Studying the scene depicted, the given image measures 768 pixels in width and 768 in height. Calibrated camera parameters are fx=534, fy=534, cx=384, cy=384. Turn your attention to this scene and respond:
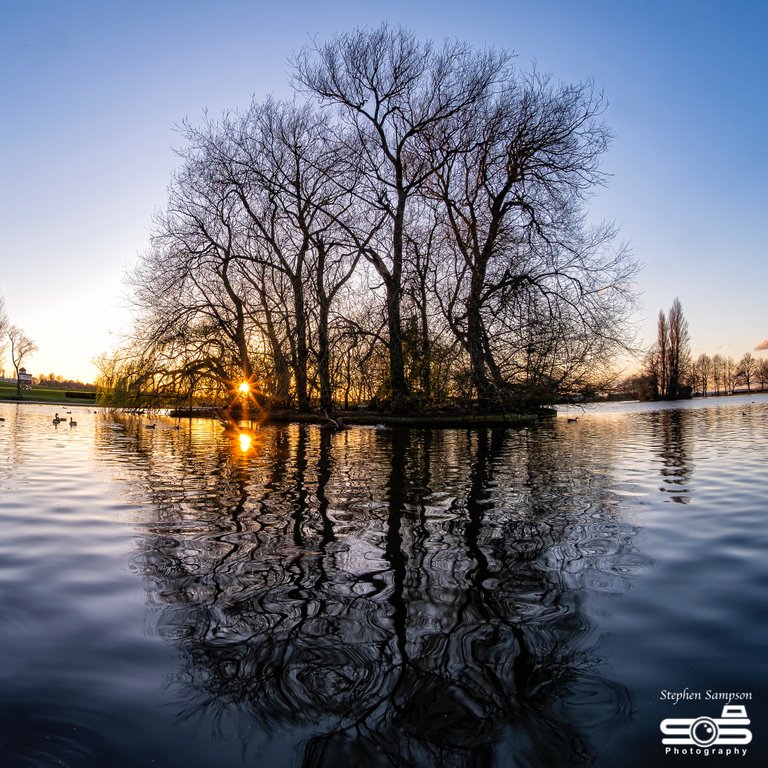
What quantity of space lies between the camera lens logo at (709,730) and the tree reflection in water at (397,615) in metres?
0.20

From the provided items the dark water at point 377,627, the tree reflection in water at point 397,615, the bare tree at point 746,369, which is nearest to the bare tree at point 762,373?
the bare tree at point 746,369

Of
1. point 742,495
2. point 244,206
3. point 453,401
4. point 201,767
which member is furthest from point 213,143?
point 201,767

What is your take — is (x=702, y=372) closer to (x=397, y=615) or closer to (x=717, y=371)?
(x=717, y=371)

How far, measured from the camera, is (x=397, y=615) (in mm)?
3293

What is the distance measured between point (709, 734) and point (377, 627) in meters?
1.66

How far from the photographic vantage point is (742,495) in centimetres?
684

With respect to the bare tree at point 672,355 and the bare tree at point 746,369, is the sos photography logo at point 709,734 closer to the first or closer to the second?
the bare tree at point 672,355

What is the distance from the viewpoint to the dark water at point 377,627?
2.14 metres

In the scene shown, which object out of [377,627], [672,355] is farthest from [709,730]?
[672,355]

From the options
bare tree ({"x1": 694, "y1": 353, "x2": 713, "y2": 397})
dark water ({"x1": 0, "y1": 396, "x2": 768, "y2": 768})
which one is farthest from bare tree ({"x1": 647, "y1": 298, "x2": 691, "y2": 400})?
dark water ({"x1": 0, "y1": 396, "x2": 768, "y2": 768})

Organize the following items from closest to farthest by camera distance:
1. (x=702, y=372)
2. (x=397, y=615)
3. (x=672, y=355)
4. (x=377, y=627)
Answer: (x=377, y=627), (x=397, y=615), (x=672, y=355), (x=702, y=372)

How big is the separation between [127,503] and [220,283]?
944 inches

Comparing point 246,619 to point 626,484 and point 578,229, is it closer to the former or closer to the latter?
point 626,484

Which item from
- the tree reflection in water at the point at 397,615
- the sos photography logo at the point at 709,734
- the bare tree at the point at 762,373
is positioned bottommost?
the sos photography logo at the point at 709,734
